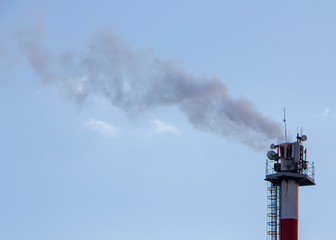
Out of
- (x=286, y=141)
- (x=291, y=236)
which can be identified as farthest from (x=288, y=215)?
(x=286, y=141)

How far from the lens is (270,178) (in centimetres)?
7019

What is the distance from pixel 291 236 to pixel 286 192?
12.8ft

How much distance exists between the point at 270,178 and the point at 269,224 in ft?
12.9

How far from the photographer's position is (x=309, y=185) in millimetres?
71125

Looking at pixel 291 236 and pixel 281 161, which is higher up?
pixel 281 161

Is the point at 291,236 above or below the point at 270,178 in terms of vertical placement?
below

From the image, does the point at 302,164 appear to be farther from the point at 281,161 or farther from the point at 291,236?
the point at 291,236

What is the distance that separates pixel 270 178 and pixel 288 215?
3.57m

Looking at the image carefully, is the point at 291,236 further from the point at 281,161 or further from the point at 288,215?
the point at 281,161

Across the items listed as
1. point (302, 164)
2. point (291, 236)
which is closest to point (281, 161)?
point (302, 164)

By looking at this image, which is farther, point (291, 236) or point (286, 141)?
point (286, 141)

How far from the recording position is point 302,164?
7044cm

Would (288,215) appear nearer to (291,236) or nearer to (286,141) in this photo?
(291,236)

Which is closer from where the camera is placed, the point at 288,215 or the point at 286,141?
the point at 288,215
